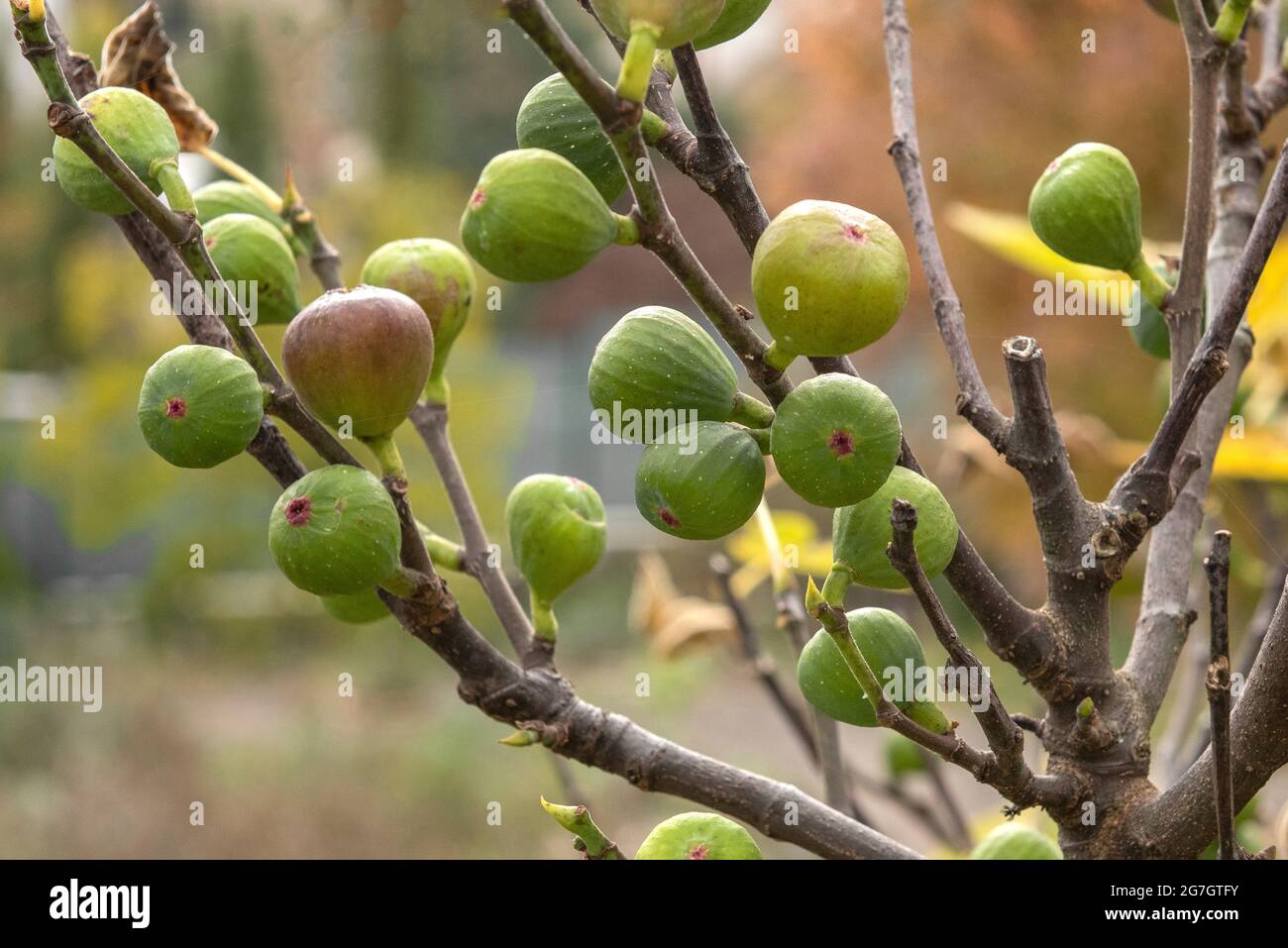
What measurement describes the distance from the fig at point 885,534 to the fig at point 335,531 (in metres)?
0.15

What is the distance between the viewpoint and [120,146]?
0.46 metres

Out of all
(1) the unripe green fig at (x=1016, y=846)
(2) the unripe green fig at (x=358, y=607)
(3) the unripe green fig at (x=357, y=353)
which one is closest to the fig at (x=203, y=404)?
(3) the unripe green fig at (x=357, y=353)

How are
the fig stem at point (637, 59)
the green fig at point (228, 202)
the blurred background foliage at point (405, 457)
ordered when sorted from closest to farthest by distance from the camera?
the fig stem at point (637, 59) → the green fig at point (228, 202) → the blurred background foliage at point (405, 457)

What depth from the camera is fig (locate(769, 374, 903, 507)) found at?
0.37 metres

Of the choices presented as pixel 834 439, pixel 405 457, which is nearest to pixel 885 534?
pixel 834 439

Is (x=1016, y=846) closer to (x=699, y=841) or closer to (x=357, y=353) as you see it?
(x=699, y=841)

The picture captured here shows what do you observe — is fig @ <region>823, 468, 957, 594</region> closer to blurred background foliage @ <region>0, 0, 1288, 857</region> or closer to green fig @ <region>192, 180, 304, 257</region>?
green fig @ <region>192, 180, 304, 257</region>

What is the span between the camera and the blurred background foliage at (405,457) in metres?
2.81

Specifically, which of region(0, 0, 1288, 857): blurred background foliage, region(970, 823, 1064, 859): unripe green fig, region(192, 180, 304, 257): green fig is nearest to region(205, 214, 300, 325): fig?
region(192, 180, 304, 257): green fig

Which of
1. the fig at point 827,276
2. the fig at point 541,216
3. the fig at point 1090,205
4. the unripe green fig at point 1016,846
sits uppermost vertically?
the fig at point 1090,205

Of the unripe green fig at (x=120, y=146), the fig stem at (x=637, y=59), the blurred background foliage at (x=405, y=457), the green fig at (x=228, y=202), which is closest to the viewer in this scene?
the fig stem at (x=637, y=59)

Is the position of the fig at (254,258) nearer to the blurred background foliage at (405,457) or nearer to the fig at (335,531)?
the fig at (335,531)

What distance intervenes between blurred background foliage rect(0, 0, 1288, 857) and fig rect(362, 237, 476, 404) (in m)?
0.56

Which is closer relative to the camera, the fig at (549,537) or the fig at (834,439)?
the fig at (834,439)
